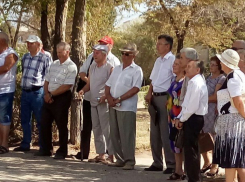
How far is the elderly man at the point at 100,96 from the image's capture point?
9.92 m

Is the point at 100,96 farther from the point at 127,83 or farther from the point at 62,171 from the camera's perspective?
the point at 62,171

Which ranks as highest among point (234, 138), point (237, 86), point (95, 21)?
point (95, 21)

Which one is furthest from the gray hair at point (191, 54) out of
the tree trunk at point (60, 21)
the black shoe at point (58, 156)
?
the tree trunk at point (60, 21)

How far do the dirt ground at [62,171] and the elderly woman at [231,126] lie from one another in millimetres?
1492

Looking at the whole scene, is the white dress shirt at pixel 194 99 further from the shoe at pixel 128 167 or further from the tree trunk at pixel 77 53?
the tree trunk at pixel 77 53

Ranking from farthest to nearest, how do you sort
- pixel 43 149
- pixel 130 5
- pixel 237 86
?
pixel 130 5 → pixel 43 149 → pixel 237 86

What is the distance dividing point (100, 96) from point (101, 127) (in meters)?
0.54

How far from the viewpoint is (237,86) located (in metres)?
6.94

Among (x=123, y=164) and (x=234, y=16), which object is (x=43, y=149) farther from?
(x=234, y=16)

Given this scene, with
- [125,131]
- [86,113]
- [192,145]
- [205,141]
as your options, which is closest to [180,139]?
[192,145]

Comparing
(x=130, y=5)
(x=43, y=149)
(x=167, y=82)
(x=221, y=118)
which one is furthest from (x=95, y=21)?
(x=221, y=118)

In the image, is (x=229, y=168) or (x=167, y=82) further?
(x=167, y=82)

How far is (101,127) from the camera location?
10023 millimetres

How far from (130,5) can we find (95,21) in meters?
3.60
